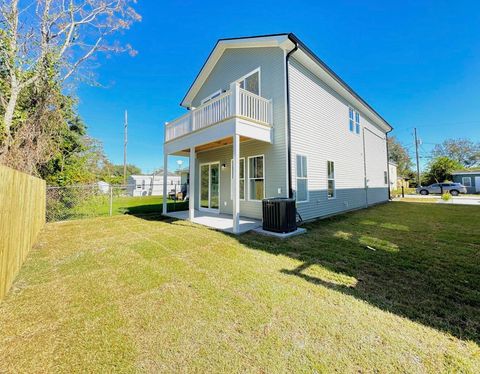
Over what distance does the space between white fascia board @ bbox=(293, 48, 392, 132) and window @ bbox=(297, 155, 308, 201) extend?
12.3 feet

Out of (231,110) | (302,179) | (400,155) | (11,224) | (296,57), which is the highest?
(400,155)

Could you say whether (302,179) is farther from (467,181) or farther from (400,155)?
(400,155)

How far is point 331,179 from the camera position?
31.7 feet

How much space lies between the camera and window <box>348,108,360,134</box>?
A: 458 inches

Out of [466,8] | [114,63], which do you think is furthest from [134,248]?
[466,8]

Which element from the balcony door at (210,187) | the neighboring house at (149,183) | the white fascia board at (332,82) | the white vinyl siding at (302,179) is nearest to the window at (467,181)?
the white fascia board at (332,82)

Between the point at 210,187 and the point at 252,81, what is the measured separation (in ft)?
17.5

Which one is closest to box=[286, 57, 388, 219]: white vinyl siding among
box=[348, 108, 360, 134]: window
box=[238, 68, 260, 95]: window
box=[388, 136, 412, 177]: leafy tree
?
box=[348, 108, 360, 134]: window

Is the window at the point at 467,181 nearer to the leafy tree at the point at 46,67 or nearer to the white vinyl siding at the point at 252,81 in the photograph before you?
the white vinyl siding at the point at 252,81

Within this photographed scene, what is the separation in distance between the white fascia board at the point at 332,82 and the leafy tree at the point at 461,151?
37684 mm

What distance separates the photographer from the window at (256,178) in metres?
8.09

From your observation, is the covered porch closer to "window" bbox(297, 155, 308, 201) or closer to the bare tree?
"window" bbox(297, 155, 308, 201)

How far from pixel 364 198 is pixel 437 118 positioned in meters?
33.7

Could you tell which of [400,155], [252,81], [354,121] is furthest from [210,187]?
[400,155]
